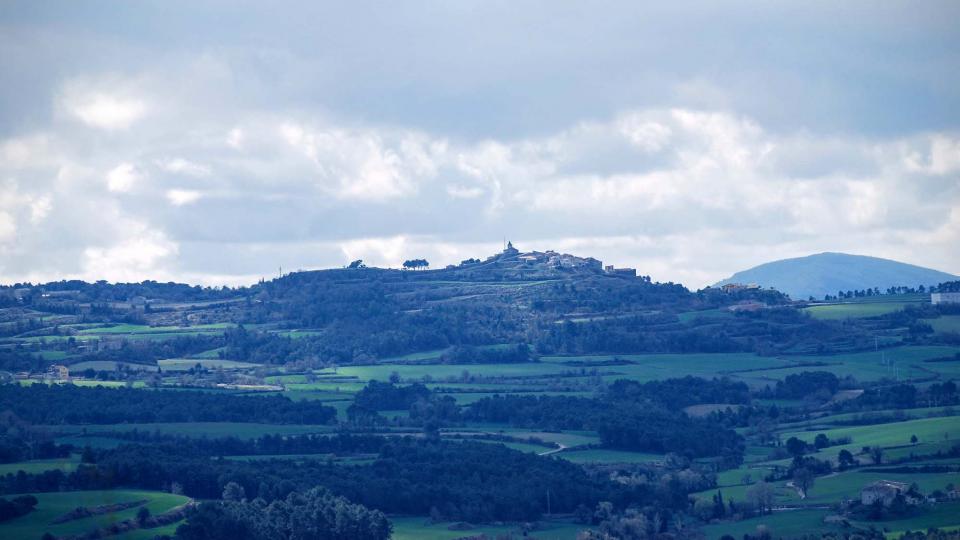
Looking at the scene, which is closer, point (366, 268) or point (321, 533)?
point (321, 533)

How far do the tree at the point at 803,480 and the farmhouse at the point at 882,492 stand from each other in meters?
3.70

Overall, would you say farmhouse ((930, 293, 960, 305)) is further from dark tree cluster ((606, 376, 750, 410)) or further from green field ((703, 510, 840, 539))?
green field ((703, 510, 840, 539))

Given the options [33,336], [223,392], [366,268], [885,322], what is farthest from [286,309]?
[885,322]

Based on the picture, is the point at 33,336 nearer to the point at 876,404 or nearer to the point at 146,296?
the point at 146,296

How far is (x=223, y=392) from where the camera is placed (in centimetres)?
11656

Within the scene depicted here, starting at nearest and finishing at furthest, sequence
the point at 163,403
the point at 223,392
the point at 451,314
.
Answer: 1. the point at 163,403
2. the point at 223,392
3. the point at 451,314

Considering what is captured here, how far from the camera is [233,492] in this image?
78.3 m

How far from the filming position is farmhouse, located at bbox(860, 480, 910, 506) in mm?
78938

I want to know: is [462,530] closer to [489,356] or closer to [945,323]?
[489,356]

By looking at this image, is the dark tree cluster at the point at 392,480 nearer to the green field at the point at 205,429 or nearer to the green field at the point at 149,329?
the green field at the point at 205,429

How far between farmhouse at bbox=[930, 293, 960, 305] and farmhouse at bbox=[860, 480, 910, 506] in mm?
69507

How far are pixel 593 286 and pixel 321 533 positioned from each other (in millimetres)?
89410

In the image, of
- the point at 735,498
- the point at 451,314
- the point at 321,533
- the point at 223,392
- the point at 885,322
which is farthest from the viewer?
the point at 451,314

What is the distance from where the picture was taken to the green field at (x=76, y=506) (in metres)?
67.2
